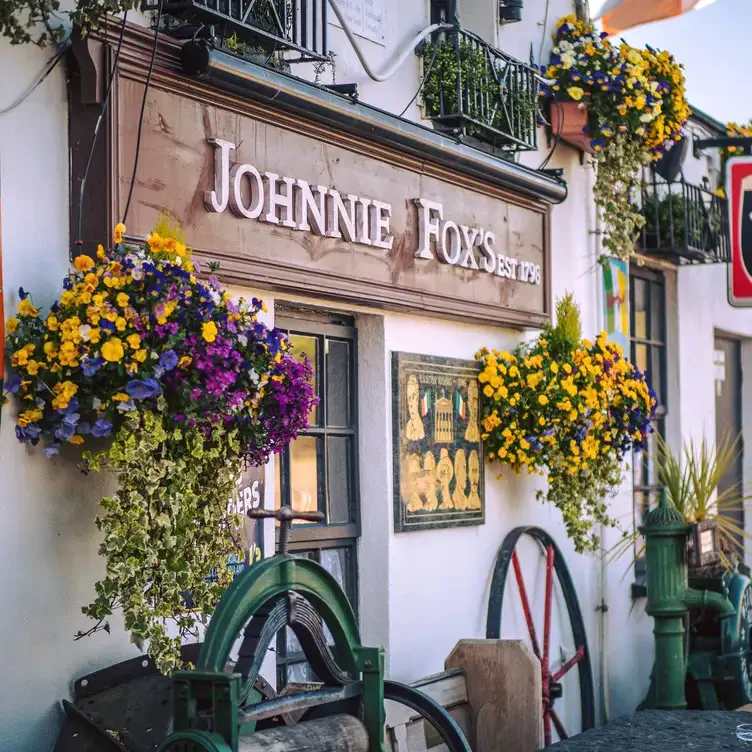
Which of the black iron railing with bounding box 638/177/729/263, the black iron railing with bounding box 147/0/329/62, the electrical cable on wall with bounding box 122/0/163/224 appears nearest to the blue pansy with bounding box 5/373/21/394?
the electrical cable on wall with bounding box 122/0/163/224

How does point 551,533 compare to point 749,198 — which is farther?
point 749,198

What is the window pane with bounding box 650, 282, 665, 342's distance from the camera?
29.0 ft

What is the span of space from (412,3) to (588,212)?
201cm

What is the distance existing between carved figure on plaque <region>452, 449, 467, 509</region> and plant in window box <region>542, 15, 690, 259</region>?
2.02 metres

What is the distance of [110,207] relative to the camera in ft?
13.2

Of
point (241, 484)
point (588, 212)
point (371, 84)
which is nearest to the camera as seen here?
point (241, 484)

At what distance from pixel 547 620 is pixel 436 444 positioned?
1314 millimetres

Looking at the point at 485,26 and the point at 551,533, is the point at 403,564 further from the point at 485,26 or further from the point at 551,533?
the point at 485,26

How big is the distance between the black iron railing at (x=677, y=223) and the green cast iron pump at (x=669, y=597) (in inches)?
87.9

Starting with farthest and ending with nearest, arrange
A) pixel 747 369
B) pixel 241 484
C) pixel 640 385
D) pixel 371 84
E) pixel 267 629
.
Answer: pixel 747 369
pixel 640 385
pixel 371 84
pixel 241 484
pixel 267 629

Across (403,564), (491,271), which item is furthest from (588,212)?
(403,564)

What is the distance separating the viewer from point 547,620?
265 inches

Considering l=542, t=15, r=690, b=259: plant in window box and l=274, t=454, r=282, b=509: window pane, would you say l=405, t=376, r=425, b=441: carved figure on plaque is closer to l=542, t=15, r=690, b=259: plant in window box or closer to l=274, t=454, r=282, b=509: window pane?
l=274, t=454, r=282, b=509: window pane

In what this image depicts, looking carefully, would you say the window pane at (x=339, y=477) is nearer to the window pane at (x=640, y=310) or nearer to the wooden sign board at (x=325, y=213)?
the wooden sign board at (x=325, y=213)
